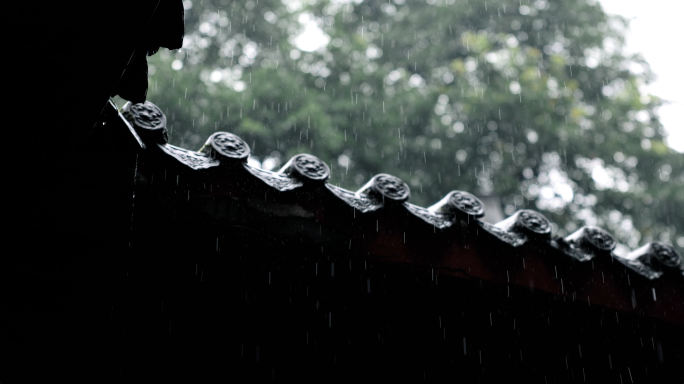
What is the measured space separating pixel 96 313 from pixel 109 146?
17.3 inches

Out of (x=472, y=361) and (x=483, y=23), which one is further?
(x=483, y=23)

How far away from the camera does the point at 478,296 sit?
2184 millimetres

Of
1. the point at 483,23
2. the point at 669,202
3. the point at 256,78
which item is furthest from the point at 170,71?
the point at 669,202

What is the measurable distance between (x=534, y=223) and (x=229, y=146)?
3.98 ft

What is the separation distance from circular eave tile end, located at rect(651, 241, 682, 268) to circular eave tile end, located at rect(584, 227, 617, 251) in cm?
29

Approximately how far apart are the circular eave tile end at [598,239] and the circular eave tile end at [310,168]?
114 cm

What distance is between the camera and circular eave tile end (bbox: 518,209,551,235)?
220cm

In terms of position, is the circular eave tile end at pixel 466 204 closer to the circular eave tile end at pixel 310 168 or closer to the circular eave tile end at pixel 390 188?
the circular eave tile end at pixel 390 188

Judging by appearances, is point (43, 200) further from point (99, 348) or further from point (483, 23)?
point (483, 23)

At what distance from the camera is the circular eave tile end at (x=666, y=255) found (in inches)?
97.1

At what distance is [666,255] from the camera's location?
249cm

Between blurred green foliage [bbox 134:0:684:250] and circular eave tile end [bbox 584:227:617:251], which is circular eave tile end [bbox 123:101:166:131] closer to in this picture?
circular eave tile end [bbox 584:227:617:251]

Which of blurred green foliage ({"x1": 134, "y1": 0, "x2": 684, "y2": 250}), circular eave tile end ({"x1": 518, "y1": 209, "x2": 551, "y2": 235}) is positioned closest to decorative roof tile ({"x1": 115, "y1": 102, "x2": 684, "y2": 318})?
circular eave tile end ({"x1": 518, "y1": 209, "x2": 551, "y2": 235})

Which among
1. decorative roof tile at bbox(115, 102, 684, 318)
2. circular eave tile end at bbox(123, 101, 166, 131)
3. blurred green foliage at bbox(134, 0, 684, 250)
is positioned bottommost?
decorative roof tile at bbox(115, 102, 684, 318)
